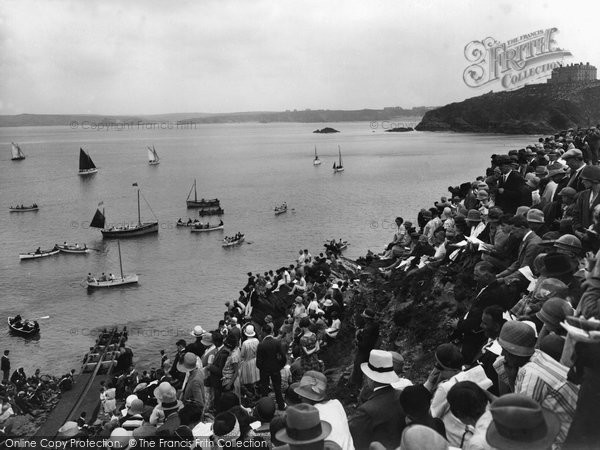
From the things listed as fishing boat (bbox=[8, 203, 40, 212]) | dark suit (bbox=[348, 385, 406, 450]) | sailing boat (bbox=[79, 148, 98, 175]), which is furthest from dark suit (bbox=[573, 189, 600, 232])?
sailing boat (bbox=[79, 148, 98, 175])

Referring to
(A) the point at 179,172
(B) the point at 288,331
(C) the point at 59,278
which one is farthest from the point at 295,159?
(B) the point at 288,331

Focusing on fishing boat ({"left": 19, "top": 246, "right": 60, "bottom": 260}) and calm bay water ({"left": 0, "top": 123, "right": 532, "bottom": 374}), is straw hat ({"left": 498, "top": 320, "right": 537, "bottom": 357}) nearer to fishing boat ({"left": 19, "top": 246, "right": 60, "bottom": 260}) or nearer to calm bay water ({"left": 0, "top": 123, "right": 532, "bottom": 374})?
calm bay water ({"left": 0, "top": 123, "right": 532, "bottom": 374})

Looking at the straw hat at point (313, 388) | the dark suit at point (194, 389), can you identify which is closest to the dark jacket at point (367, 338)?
the dark suit at point (194, 389)

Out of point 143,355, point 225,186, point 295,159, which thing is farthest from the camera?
point 295,159

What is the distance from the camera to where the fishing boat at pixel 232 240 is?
181 ft

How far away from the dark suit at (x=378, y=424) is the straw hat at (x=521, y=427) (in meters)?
1.56

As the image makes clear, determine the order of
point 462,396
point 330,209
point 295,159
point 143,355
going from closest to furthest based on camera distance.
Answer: point 462,396, point 143,355, point 330,209, point 295,159

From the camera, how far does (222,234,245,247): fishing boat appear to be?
55281mm

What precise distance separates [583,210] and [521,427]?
21.1ft

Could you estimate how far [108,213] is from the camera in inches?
3113

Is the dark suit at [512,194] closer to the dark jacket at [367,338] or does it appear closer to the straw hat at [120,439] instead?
the dark jacket at [367,338]

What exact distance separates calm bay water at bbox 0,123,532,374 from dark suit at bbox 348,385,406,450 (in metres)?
23.9

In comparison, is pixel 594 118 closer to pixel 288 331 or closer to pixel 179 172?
pixel 179 172

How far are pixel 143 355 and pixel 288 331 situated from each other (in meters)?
15.9
